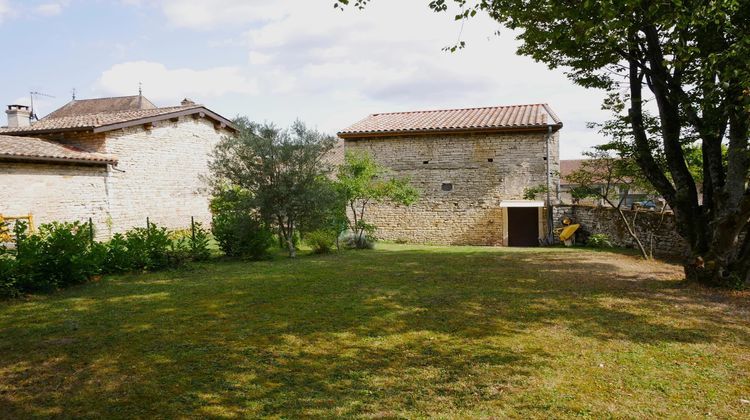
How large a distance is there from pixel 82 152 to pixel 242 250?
7.88 m

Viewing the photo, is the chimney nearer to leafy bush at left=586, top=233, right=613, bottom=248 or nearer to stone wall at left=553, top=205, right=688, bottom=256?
stone wall at left=553, top=205, right=688, bottom=256

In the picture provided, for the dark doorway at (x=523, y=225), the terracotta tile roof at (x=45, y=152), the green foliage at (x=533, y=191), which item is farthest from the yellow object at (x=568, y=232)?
the terracotta tile roof at (x=45, y=152)

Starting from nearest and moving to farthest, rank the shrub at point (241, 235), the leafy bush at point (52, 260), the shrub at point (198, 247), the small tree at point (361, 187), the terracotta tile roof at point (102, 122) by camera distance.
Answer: the leafy bush at point (52, 260), the shrub at point (198, 247), the shrub at point (241, 235), the small tree at point (361, 187), the terracotta tile roof at point (102, 122)

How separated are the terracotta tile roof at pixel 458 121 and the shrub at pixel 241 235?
9407mm

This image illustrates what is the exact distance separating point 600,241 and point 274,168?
36.9 feet

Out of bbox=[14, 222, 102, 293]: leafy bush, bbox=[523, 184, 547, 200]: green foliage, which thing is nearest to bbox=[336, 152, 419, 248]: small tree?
bbox=[523, 184, 547, 200]: green foliage

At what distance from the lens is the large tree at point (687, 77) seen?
21.1 feet

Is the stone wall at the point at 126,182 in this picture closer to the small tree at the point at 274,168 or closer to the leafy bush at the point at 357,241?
the small tree at the point at 274,168

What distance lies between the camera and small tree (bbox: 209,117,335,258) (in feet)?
39.0

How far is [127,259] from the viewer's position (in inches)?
392

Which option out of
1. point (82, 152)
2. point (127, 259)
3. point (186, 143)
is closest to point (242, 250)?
point (127, 259)

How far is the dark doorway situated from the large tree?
982 cm

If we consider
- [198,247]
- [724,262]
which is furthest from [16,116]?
[724,262]

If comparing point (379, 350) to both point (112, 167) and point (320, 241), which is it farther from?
point (112, 167)
